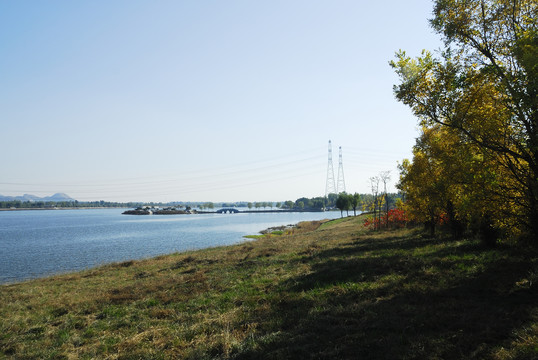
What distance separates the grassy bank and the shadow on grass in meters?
0.04

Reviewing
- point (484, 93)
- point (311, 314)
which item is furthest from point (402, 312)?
point (484, 93)

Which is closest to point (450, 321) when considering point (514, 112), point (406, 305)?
point (406, 305)

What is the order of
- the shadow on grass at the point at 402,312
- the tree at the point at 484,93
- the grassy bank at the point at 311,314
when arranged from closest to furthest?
1. the shadow on grass at the point at 402,312
2. the grassy bank at the point at 311,314
3. the tree at the point at 484,93

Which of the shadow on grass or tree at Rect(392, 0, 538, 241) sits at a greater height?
tree at Rect(392, 0, 538, 241)

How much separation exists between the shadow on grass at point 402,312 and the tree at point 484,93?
10.4 feet

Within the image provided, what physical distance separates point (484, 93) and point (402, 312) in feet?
34.5

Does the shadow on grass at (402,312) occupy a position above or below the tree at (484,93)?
below

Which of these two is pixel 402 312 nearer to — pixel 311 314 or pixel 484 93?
pixel 311 314

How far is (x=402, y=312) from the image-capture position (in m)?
9.62

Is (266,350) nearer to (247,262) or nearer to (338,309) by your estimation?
(338,309)

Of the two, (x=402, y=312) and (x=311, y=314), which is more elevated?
(x=402, y=312)

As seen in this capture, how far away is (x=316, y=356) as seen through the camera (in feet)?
24.1

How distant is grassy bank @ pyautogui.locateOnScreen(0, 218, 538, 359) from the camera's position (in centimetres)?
771

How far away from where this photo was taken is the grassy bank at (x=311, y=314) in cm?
771
